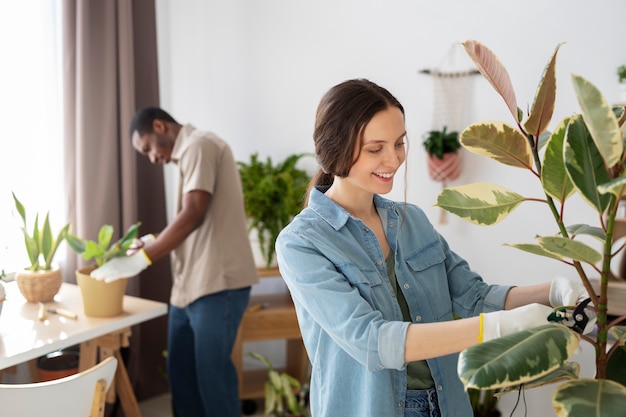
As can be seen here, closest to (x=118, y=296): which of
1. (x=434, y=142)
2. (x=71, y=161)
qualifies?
(x=71, y=161)

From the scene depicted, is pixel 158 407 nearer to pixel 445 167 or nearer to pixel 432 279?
pixel 445 167

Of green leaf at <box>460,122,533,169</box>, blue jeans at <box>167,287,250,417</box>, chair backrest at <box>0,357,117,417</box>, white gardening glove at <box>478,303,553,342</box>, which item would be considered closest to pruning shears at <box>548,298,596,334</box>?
white gardening glove at <box>478,303,553,342</box>

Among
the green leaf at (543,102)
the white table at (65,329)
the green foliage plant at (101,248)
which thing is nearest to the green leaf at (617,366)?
the green leaf at (543,102)

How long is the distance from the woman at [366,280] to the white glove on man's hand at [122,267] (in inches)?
44.4

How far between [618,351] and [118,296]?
169 cm

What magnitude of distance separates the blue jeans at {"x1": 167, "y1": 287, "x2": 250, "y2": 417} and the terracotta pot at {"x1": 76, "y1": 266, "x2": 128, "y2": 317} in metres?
0.35

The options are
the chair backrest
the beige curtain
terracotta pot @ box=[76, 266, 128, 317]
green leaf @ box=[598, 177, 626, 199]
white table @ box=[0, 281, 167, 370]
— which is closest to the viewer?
green leaf @ box=[598, 177, 626, 199]

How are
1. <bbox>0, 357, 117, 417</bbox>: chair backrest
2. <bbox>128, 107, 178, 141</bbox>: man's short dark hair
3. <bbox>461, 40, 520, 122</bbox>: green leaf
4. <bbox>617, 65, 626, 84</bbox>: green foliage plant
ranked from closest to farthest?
<bbox>461, 40, 520, 122</bbox>: green leaf → <bbox>0, 357, 117, 417</bbox>: chair backrest → <bbox>617, 65, 626, 84</bbox>: green foliage plant → <bbox>128, 107, 178, 141</bbox>: man's short dark hair

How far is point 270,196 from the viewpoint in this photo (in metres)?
3.20

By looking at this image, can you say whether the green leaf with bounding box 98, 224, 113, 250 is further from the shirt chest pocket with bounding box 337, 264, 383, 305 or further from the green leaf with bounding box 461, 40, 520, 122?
the green leaf with bounding box 461, 40, 520, 122

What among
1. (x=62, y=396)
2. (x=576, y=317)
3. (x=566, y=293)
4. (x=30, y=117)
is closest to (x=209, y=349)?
(x=62, y=396)

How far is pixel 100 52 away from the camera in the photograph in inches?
119

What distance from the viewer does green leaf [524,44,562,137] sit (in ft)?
3.51

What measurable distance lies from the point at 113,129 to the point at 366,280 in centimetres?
209
